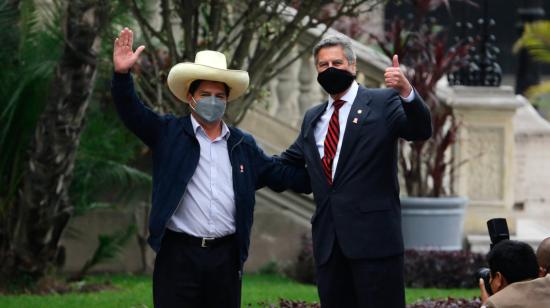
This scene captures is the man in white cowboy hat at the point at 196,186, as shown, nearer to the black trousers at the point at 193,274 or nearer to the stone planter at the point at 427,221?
the black trousers at the point at 193,274

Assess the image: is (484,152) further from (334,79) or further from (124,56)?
(124,56)

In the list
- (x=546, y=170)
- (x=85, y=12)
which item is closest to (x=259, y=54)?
(x=85, y=12)

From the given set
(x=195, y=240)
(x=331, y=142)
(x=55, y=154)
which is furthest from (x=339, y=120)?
(x=55, y=154)

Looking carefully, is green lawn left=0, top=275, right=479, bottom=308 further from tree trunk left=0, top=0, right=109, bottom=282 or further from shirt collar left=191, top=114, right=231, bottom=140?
shirt collar left=191, top=114, right=231, bottom=140

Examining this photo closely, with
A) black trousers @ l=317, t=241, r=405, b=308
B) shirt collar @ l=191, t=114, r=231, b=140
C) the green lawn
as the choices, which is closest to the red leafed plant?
the green lawn

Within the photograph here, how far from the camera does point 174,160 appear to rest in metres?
6.85

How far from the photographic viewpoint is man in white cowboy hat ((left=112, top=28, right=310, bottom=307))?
6777mm

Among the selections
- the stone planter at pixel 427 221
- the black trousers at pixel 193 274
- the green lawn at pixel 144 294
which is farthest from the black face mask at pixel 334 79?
the stone planter at pixel 427 221

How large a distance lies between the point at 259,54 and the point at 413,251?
8.64ft

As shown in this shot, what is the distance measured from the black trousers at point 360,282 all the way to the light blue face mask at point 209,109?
868 millimetres

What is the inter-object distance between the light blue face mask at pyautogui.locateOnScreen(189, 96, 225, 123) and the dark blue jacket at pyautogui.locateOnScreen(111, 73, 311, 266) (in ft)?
0.40

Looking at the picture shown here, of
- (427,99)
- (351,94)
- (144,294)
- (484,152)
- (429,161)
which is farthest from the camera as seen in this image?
(484,152)

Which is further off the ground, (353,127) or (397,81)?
(397,81)

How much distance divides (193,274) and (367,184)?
962mm
